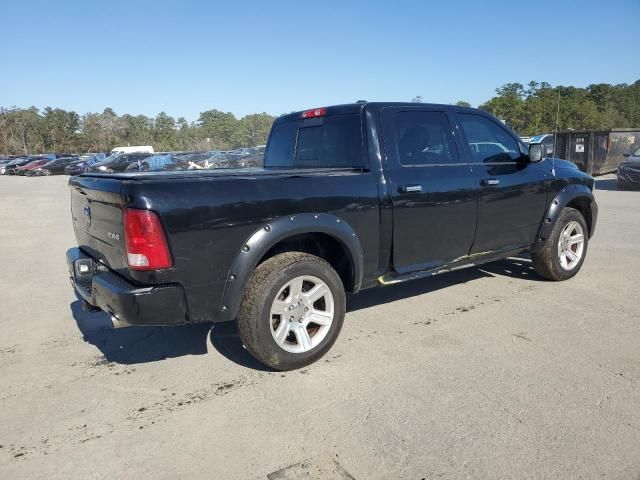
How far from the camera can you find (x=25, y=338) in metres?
4.30

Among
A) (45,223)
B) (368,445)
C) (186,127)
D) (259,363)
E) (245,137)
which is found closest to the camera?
(368,445)

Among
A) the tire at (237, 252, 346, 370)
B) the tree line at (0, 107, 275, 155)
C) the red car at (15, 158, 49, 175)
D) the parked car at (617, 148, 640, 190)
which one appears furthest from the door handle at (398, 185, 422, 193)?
the tree line at (0, 107, 275, 155)

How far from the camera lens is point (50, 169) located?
132ft

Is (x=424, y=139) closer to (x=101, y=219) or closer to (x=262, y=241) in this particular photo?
(x=262, y=241)

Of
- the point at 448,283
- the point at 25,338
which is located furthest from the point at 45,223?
the point at 448,283

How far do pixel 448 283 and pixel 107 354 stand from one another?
353cm

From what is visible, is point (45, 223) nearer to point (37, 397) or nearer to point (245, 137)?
point (37, 397)

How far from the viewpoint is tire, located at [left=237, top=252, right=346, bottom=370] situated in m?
3.27

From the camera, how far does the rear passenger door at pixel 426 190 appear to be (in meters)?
3.98

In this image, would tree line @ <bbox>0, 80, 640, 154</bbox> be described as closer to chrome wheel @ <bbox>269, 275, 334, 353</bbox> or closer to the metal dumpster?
the metal dumpster

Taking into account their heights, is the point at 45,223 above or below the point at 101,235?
below

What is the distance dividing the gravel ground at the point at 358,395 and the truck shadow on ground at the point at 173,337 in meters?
0.02

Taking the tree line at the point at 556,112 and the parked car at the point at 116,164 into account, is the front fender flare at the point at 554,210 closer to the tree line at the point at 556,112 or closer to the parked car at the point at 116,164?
the parked car at the point at 116,164

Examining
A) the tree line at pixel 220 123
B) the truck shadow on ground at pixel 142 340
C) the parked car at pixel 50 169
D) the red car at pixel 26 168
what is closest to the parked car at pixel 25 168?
the red car at pixel 26 168
